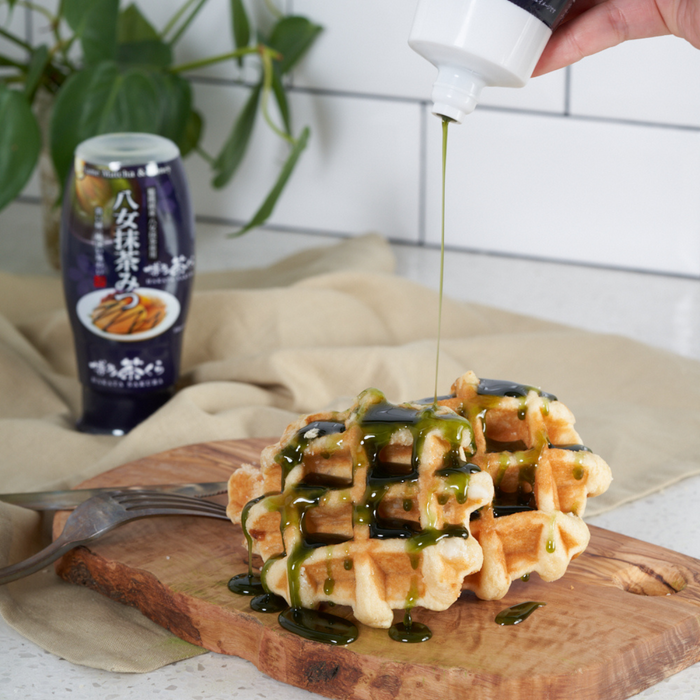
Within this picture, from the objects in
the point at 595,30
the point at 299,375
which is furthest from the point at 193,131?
the point at 595,30

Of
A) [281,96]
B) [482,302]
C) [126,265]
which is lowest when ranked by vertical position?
[482,302]

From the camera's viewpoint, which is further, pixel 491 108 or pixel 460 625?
pixel 491 108

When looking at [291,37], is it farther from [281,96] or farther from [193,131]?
[193,131]

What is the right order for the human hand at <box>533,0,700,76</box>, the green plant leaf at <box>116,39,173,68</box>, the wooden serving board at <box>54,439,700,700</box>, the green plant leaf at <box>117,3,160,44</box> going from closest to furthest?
the wooden serving board at <box>54,439,700,700</box>
the human hand at <box>533,0,700,76</box>
the green plant leaf at <box>116,39,173,68</box>
the green plant leaf at <box>117,3,160,44</box>

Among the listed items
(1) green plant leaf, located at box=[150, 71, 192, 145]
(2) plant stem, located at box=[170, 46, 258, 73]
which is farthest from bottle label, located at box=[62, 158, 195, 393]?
(2) plant stem, located at box=[170, 46, 258, 73]

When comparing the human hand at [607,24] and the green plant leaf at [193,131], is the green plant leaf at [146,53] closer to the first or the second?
the green plant leaf at [193,131]

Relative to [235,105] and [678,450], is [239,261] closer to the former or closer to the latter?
[235,105]

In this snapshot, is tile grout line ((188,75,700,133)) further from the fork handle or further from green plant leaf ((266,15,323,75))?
the fork handle
